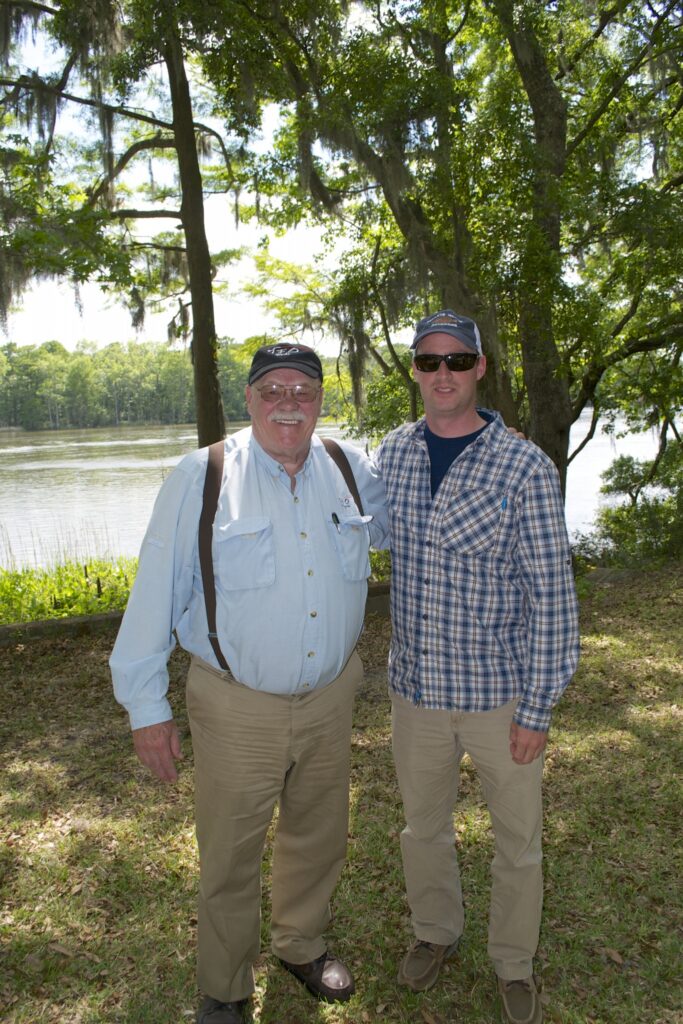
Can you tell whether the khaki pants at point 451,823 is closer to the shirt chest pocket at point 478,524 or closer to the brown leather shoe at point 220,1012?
the shirt chest pocket at point 478,524

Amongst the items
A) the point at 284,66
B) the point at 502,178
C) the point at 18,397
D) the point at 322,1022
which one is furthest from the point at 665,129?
the point at 18,397

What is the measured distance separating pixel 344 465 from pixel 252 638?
64 centimetres

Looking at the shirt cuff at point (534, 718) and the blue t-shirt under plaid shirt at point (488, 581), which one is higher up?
the blue t-shirt under plaid shirt at point (488, 581)

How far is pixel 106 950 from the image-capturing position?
2902mm

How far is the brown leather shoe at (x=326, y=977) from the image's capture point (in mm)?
2631

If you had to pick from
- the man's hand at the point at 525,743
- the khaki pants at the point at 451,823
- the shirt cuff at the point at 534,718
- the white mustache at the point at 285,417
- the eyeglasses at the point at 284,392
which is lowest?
the khaki pants at the point at 451,823

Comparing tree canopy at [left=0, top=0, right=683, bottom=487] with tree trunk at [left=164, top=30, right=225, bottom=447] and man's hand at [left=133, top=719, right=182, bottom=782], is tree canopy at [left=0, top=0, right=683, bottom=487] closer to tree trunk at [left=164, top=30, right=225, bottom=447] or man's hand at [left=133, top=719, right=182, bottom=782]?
tree trunk at [left=164, top=30, right=225, bottom=447]

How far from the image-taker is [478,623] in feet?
7.77

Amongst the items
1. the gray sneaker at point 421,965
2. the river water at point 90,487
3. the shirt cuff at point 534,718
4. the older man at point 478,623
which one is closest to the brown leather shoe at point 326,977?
the gray sneaker at point 421,965

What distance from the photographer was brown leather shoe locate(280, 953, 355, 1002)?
2631 mm

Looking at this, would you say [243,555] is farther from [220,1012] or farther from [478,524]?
[220,1012]

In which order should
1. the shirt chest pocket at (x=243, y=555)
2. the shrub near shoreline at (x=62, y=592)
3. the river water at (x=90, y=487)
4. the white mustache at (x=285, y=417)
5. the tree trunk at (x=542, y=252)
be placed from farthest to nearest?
the river water at (x=90, y=487) < the tree trunk at (x=542, y=252) < the shrub near shoreline at (x=62, y=592) < the white mustache at (x=285, y=417) < the shirt chest pocket at (x=243, y=555)

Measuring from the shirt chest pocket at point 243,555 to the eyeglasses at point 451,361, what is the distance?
2.26 feet

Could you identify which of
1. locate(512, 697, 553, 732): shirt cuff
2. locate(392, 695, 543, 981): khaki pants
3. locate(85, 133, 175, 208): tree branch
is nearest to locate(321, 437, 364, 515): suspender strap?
locate(392, 695, 543, 981): khaki pants
